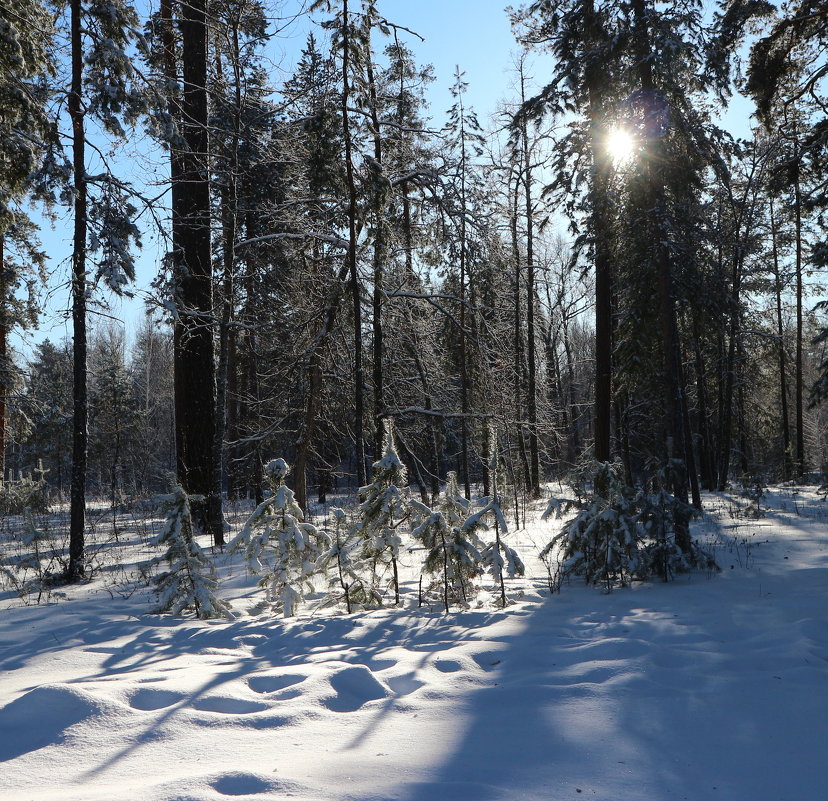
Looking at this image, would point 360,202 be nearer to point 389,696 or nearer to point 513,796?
point 389,696

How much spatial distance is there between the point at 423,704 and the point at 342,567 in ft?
8.68

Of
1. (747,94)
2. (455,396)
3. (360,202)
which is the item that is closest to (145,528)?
(455,396)

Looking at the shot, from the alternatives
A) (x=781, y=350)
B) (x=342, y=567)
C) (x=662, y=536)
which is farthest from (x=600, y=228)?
(x=781, y=350)

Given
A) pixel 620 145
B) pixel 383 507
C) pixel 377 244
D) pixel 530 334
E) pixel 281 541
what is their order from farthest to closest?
pixel 530 334 < pixel 620 145 < pixel 377 244 < pixel 383 507 < pixel 281 541

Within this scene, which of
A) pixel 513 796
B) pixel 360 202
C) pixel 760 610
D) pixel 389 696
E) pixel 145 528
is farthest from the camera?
pixel 145 528

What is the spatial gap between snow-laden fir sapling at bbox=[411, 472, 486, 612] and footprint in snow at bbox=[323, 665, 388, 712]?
88.7 inches

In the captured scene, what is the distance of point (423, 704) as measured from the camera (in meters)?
3.55

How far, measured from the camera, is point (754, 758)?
2932mm

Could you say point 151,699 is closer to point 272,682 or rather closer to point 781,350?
point 272,682

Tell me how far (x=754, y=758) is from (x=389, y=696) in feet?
6.29

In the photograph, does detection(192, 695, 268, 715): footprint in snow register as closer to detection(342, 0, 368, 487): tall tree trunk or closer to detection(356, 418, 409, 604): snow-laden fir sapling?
detection(356, 418, 409, 604): snow-laden fir sapling

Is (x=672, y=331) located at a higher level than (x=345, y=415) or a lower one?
higher

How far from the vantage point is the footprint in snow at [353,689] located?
11.6 feet

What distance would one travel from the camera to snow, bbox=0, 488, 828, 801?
8.62ft
